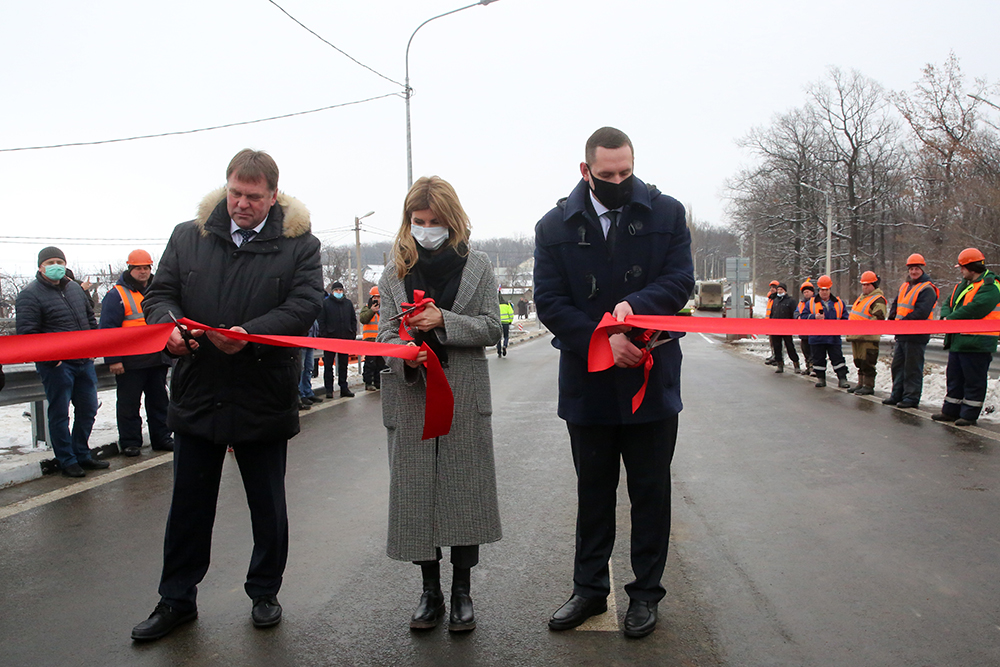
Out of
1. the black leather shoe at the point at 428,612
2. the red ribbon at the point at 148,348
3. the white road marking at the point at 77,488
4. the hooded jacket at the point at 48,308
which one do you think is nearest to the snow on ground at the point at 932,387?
the black leather shoe at the point at 428,612

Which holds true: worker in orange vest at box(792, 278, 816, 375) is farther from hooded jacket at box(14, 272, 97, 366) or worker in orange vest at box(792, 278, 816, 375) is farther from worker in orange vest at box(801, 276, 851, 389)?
hooded jacket at box(14, 272, 97, 366)

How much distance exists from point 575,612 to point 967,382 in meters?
7.26

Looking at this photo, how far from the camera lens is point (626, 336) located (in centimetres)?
326

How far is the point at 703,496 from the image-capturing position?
5.73 m

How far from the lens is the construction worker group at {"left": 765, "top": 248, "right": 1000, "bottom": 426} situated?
854 centimetres

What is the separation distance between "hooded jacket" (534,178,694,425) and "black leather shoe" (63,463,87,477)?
196 inches

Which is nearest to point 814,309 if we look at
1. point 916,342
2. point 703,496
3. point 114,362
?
point 916,342

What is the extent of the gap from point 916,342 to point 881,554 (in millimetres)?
6717

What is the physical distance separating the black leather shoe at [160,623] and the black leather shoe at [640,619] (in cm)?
203

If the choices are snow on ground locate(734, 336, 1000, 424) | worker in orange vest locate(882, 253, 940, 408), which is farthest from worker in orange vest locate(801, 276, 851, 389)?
worker in orange vest locate(882, 253, 940, 408)

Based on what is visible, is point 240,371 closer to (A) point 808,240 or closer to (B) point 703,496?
(B) point 703,496

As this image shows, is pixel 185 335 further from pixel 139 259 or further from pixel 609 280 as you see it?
pixel 139 259

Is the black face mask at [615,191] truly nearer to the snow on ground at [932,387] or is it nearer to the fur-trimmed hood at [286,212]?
the fur-trimmed hood at [286,212]

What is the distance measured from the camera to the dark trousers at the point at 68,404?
254 inches
